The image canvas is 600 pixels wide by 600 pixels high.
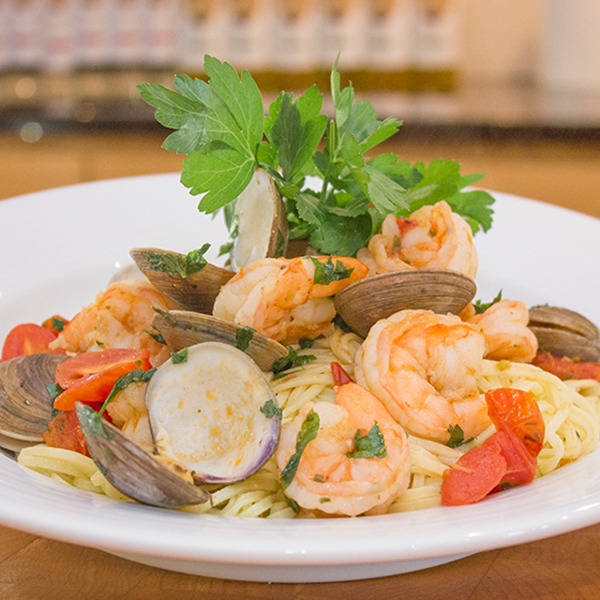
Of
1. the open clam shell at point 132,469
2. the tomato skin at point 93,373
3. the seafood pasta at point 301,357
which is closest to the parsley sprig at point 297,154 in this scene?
the seafood pasta at point 301,357

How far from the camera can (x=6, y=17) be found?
6871 millimetres

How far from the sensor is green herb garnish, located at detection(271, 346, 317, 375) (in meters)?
2.24

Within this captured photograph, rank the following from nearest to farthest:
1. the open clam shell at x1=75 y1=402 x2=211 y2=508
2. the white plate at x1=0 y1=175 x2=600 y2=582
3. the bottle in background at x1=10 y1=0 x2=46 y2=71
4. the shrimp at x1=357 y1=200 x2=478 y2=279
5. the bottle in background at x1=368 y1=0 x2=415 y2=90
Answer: the white plate at x1=0 y1=175 x2=600 y2=582 < the open clam shell at x1=75 y1=402 x2=211 y2=508 < the shrimp at x1=357 y1=200 x2=478 y2=279 < the bottle in background at x1=368 y1=0 x2=415 y2=90 < the bottle in background at x1=10 y1=0 x2=46 y2=71

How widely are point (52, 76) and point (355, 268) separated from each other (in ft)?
22.8

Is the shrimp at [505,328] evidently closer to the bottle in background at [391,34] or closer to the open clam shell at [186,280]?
the open clam shell at [186,280]

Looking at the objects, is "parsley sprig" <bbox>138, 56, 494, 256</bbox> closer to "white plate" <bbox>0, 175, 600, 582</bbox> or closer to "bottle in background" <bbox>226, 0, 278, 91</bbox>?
"white plate" <bbox>0, 175, 600, 582</bbox>

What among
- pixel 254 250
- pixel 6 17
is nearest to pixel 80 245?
pixel 254 250

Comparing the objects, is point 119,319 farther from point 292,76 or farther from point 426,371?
point 292,76

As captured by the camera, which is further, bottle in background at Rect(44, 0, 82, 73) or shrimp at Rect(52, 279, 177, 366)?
bottle in background at Rect(44, 0, 82, 73)

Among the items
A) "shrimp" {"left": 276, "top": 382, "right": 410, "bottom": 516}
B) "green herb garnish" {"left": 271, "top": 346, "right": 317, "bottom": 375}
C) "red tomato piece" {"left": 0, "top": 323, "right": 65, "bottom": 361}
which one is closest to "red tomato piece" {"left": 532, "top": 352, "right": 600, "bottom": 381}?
"green herb garnish" {"left": 271, "top": 346, "right": 317, "bottom": 375}

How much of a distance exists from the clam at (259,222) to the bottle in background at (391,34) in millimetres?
4885

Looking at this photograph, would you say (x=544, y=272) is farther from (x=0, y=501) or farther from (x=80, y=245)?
(x=0, y=501)

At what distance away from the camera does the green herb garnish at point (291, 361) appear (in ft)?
7.35

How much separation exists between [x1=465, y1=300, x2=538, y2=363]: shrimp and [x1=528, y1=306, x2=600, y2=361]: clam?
208 mm
